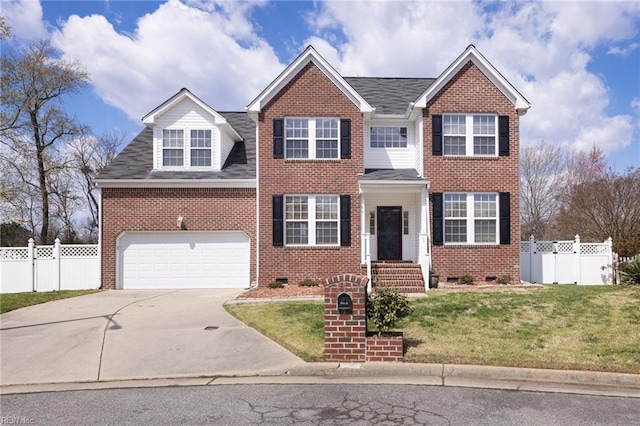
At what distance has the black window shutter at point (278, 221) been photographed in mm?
16312

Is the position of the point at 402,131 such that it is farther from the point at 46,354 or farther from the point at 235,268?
the point at 46,354

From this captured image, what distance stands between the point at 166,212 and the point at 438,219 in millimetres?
10199

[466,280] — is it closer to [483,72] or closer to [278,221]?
[278,221]

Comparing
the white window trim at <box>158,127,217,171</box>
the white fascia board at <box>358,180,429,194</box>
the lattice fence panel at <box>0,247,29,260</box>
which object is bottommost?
the lattice fence panel at <box>0,247,29,260</box>

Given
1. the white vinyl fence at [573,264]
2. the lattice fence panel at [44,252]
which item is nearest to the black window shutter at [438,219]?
the white vinyl fence at [573,264]

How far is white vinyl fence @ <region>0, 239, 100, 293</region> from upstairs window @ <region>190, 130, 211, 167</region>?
17.0 feet

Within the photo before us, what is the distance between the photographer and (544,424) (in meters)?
5.02

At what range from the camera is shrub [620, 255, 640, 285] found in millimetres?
15008

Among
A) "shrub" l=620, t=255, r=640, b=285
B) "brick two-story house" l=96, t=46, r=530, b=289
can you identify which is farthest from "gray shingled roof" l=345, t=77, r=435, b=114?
"shrub" l=620, t=255, r=640, b=285

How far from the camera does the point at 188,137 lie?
1795 centimetres

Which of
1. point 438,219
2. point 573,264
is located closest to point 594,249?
point 573,264

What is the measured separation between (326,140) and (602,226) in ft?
58.8

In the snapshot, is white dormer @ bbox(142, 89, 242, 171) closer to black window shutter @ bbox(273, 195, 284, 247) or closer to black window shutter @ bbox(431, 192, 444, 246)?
black window shutter @ bbox(273, 195, 284, 247)

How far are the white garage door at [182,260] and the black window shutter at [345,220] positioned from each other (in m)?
3.83
